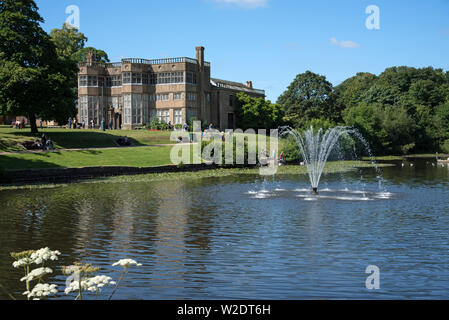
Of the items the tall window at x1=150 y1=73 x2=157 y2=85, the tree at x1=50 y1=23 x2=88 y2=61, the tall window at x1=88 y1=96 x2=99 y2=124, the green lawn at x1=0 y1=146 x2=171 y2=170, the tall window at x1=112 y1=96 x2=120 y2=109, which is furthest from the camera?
the tree at x1=50 y1=23 x2=88 y2=61

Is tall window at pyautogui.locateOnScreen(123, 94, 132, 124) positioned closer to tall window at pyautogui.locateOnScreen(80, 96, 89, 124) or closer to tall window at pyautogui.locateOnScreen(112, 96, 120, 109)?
tall window at pyautogui.locateOnScreen(112, 96, 120, 109)

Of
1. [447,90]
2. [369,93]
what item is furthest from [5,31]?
[447,90]

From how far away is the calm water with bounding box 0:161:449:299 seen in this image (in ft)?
35.9

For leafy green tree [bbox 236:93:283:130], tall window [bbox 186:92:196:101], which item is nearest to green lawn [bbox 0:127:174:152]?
tall window [bbox 186:92:196:101]

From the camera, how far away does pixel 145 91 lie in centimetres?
7294

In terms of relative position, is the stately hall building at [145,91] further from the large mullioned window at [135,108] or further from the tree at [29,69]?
the tree at [29,69]

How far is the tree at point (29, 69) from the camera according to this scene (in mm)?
44750

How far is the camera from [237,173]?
1735 inches

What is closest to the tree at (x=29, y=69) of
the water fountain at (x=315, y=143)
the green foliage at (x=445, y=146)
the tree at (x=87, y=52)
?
the water fountain at (x=315, y=143)

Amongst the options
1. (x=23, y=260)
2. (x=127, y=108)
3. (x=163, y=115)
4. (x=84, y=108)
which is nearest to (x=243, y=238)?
(x=23, y=260)

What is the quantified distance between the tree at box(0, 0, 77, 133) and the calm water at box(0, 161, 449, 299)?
19315 mm

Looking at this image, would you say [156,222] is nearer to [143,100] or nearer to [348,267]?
[348,267]

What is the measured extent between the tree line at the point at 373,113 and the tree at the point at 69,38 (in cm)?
3599
